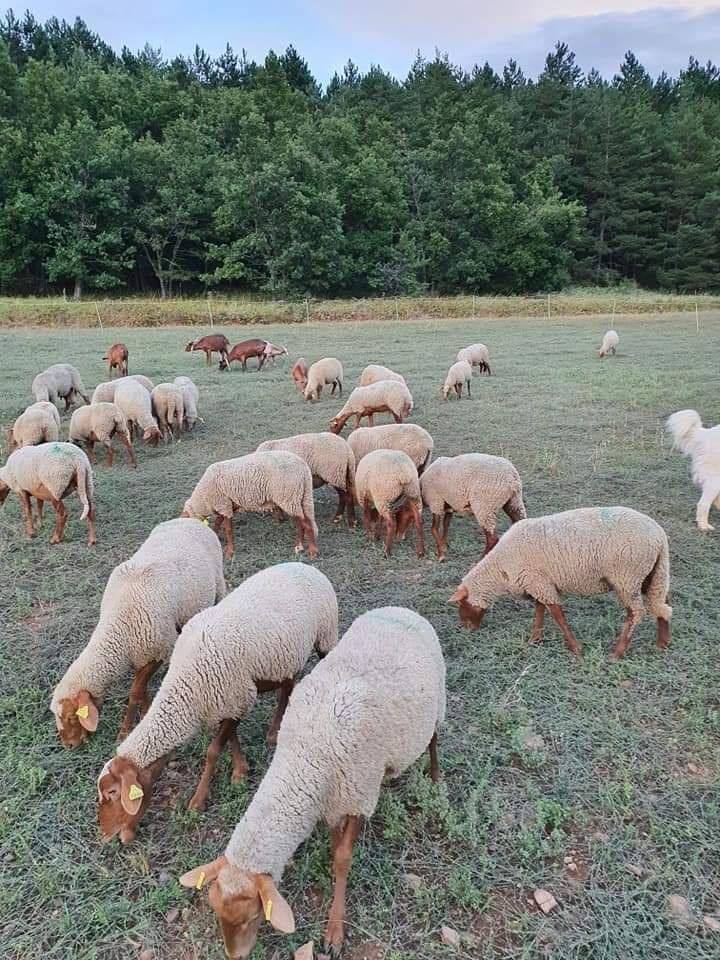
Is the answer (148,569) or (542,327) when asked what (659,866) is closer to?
(148,569)

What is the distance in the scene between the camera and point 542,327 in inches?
1125

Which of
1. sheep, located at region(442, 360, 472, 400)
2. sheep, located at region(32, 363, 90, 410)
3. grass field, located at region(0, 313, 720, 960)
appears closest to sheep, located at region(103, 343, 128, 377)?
sheep, located at region(32, 363, 90, 410)

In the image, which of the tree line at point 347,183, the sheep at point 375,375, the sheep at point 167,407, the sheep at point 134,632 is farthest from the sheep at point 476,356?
the tree line at point 347,183

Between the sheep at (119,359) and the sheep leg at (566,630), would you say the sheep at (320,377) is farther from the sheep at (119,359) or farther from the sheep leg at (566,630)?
the sheep leg at (566,630)

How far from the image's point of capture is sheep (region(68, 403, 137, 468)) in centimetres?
930

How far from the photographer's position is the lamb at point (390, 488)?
6.56 metres

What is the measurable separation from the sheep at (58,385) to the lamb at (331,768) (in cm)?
1045

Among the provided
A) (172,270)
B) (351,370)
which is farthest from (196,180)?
(351,370)

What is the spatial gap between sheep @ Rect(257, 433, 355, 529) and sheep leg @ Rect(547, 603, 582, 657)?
2.93m

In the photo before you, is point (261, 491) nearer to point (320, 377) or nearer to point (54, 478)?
point (54, 478)

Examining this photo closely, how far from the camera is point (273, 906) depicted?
8.64 feet

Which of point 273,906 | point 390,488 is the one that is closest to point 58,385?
point 390,488

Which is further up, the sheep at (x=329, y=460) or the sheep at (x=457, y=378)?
the sheep at (x=457, y=378)

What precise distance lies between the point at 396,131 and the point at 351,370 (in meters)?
42.5
